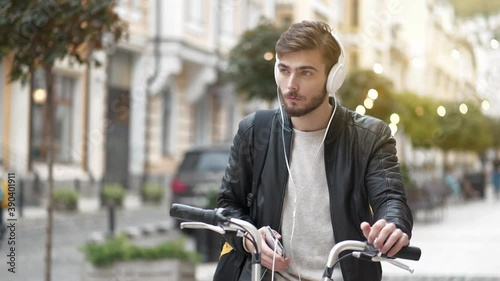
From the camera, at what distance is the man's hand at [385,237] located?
2.98 meters

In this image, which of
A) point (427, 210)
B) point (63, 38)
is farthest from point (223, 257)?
point (427, 210)

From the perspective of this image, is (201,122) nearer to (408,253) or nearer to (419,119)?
(419,119)

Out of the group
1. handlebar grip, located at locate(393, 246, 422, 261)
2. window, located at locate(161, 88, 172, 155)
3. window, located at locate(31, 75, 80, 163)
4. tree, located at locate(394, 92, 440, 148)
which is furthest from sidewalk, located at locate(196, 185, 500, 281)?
window, located at locate(161, 88, 172, 155)

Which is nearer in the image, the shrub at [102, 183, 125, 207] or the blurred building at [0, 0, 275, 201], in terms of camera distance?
the blurred building at [0, 0, 275, 201]

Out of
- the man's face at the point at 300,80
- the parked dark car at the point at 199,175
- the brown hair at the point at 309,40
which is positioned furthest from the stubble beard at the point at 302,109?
the parked dark car at the point at 199,175

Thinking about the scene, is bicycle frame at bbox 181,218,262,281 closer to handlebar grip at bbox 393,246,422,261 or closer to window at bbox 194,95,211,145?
handlebar grip at bbox 393,246,422,261

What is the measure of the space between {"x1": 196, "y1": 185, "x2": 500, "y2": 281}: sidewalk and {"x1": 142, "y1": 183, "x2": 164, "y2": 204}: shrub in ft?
23.7

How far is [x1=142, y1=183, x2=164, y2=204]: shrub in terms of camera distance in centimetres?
2802

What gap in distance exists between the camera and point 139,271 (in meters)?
9.98

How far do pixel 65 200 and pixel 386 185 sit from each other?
2028 cm

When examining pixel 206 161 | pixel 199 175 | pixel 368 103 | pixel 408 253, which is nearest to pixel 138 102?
pixel 368 103

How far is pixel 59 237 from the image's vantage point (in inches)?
727

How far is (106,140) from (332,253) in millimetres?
26584

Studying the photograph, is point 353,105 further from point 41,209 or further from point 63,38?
point 63,38
